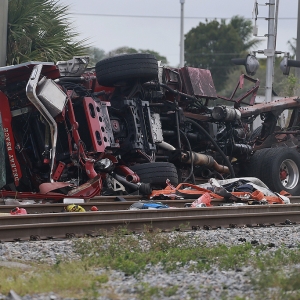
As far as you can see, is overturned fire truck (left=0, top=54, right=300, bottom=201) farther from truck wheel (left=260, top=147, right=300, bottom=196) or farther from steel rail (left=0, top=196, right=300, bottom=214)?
steel rail (left=0, top=196, right=300, bottom=214)

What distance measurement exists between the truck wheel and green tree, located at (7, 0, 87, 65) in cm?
679

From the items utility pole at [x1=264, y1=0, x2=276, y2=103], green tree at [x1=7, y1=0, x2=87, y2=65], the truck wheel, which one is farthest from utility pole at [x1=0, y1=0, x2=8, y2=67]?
utility pole at [x1=264, y1=0, x2=276, y2=103]

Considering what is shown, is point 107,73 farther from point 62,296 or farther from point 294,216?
point 62,296

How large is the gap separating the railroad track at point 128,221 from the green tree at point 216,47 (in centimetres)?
7541

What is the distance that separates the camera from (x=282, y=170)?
17.2 metres

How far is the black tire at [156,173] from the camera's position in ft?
47.4

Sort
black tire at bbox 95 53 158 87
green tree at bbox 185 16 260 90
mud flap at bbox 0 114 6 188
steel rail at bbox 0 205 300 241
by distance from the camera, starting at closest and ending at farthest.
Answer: steel rail at bbox 0 205 300 241
mud flap at bbox 0 114 6 188
black tire at bbox 95 53 158 87
green tree at bbox 185 16 260 90

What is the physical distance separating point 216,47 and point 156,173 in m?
75.2

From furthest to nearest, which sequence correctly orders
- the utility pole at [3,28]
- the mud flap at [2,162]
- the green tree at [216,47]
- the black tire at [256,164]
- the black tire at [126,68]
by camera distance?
the green tree at [216,47] → the utility pole at [3,28] → the black tire at [256,164] → the black tire at [126,68] → the mud flap at [2,162]

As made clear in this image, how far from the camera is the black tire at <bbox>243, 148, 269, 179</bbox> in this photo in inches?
673

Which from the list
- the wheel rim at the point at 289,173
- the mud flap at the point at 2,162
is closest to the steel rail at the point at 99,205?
the mud flap at the point at 2,162

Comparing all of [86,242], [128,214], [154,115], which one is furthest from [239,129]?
[86,242]

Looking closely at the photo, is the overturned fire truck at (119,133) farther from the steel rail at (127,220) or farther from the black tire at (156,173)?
the steel rail at (127,220)

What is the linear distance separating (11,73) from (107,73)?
2037 millimetres
